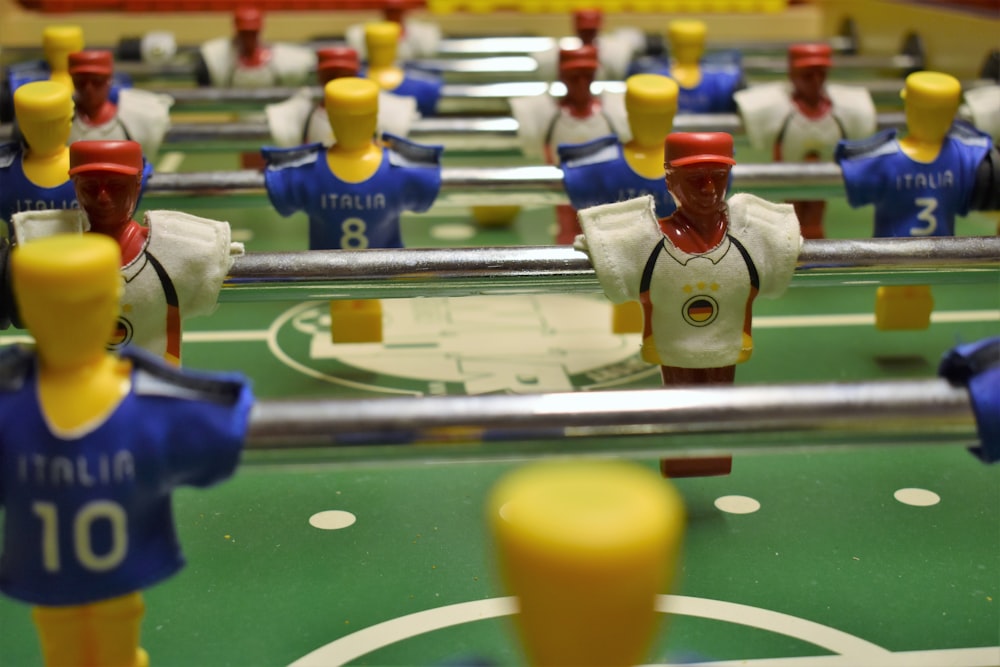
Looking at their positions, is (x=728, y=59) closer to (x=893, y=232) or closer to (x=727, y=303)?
(x=893, y=232)

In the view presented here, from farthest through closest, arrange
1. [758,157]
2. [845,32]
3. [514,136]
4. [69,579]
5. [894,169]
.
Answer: [845,32]
[758,157]
[514,136]
[894,169]
[69,579]

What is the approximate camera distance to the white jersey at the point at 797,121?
251 centimetres

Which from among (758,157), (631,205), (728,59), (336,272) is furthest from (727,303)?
(758,157)

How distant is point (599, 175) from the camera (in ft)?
6.09

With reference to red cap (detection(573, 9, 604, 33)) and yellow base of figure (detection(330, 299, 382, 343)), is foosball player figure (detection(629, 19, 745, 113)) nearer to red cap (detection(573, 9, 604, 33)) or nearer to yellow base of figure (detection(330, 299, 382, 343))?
red cap (detection(573, 9, 604, 33))

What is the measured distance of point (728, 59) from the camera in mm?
3461

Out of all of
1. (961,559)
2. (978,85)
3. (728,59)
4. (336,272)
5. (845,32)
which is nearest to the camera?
(336,272)

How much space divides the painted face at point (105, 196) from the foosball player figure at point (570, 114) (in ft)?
4.01

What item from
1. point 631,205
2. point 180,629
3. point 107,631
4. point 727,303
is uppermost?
point 631,205

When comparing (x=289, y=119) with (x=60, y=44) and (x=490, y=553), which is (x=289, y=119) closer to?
(x=60, y=44)

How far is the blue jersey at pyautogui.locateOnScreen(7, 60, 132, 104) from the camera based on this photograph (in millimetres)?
2537

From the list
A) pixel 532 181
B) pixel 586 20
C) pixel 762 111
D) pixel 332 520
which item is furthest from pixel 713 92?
pixel 332 520

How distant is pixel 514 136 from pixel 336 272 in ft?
4.27

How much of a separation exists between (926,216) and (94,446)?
1.43 m
